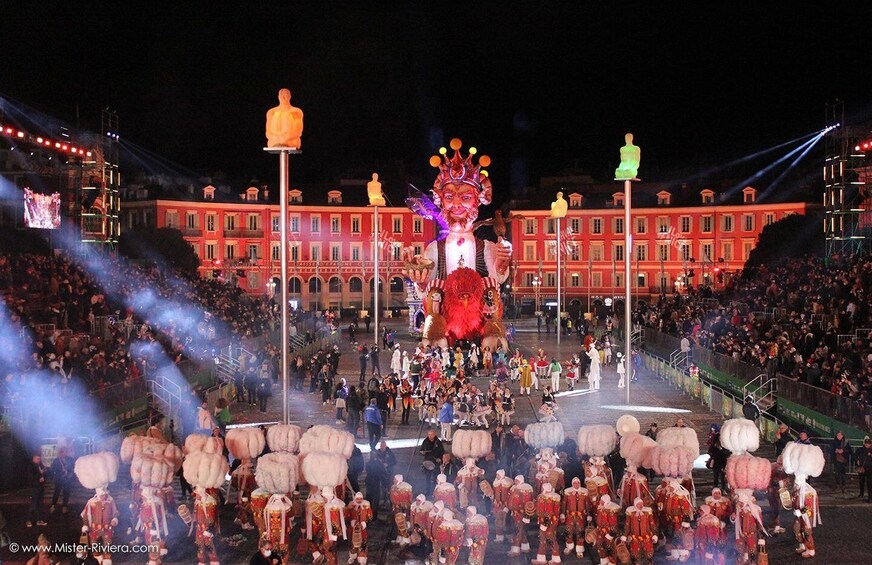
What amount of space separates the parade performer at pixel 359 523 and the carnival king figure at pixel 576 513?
2.89m

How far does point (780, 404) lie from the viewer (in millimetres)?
25812

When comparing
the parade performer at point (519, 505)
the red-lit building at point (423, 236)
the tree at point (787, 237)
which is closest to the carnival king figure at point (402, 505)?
the parade performer at point (519, 505)

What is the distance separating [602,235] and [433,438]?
74083mm

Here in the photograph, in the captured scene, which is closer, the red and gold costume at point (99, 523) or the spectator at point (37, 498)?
the red and gold costume at point (99, 523)

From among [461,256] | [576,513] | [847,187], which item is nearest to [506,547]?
[576,513]

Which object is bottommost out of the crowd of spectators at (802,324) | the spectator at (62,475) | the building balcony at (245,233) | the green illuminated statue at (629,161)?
the spectator at (62,475)

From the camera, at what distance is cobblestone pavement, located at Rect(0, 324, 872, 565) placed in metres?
15.7

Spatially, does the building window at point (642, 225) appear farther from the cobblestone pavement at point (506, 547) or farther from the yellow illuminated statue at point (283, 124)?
the yellow illuminated statue at point (283, 124)

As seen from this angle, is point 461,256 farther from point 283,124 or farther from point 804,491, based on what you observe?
point 804,491

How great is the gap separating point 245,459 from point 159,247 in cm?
6144

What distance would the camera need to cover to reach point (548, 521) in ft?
49.9

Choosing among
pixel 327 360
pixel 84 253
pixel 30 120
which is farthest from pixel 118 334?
pixel 30 120

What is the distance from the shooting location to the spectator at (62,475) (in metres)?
17.5

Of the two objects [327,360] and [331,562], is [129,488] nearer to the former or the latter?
[331,562]
